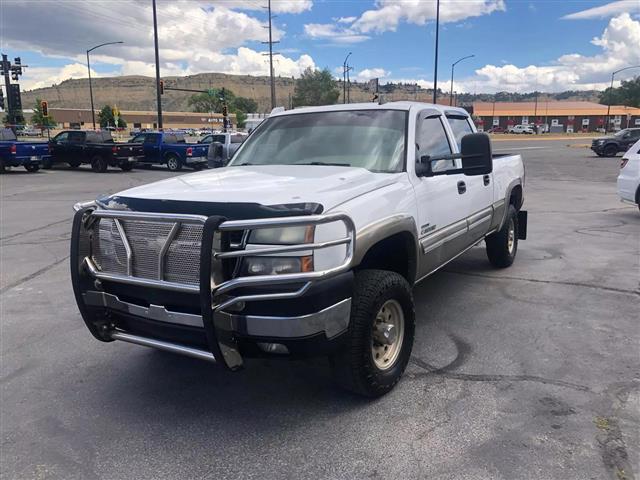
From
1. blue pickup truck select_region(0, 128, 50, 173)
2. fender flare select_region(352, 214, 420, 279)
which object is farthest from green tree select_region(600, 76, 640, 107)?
fender flare select_region(352, 214, 420, 279)

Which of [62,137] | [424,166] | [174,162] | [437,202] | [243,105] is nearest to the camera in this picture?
[424,166]

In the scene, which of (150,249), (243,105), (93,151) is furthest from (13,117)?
(243,105)

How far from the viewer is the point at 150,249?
127 inches

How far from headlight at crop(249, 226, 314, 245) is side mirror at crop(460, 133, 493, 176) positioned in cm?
172

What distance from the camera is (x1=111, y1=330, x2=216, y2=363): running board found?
307 cm

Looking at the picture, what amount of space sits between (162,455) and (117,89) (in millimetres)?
215272

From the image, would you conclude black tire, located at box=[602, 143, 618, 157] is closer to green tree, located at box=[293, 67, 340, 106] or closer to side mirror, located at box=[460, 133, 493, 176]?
side mirror, located at box=[460, 133, 493, 176]

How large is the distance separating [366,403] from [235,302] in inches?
50.3

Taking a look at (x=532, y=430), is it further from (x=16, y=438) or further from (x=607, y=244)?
(x=607, y=244)

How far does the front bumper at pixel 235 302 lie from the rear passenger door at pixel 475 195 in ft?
8.44

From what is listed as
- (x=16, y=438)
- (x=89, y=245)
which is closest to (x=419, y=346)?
(x=89, y=245)

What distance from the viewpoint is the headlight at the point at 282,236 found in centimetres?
297

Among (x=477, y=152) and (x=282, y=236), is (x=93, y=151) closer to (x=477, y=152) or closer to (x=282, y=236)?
(x=477, y=152)

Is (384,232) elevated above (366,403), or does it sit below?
above
